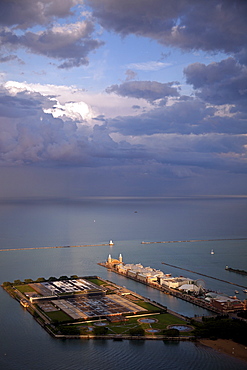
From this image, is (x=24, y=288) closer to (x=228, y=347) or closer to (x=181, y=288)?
(x=181, y=288)

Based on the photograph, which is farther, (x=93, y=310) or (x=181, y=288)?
(x=181, y=288)

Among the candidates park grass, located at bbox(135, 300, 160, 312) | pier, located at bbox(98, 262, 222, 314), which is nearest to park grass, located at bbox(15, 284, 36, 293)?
park grass, located at bbox(135, 300, 160, 312)

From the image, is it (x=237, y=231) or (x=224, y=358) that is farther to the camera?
(x=237, y=231)

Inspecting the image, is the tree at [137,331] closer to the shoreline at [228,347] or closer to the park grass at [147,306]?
the shoreline at [228,347]

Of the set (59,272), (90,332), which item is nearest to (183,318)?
(90,332)

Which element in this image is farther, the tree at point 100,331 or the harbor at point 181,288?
the harbor at point 181,288

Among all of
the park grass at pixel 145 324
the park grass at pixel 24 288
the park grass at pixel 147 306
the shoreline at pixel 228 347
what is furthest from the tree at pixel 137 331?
the park grass at pixel 24 288

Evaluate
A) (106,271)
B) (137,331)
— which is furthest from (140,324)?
(106,271)

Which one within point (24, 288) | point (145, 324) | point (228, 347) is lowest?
point (228, 347)

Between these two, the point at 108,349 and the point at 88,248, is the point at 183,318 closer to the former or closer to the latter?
the point at 108,349
